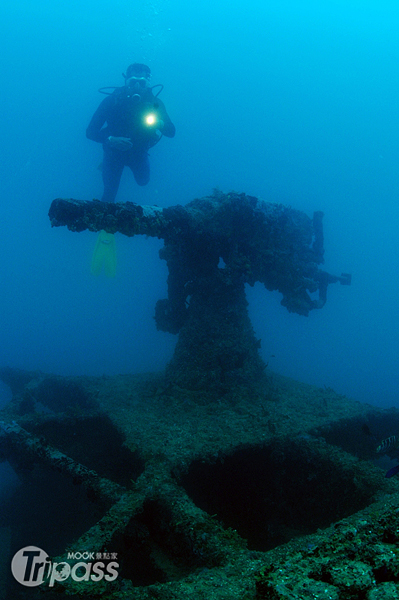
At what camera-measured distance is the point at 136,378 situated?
25.8ft

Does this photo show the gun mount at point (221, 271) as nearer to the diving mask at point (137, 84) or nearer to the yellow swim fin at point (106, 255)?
the yellow swim fin at point (106, 255)

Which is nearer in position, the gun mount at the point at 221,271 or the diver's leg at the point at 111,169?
the gun mount at the point at 221,271

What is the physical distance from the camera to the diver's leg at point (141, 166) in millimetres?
10781

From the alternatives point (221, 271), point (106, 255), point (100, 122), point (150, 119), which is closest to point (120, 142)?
point (150, 119)

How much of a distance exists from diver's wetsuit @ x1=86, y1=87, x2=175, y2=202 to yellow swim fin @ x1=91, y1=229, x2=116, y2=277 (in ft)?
7.11

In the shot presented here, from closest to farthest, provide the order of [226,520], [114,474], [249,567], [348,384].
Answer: [249,567]
[226,520]
[114,474]
[348,384]

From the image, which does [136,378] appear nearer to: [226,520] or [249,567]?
[226,520]

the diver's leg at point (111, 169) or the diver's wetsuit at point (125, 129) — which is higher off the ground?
the diver's wetsuit at point (125, 129)

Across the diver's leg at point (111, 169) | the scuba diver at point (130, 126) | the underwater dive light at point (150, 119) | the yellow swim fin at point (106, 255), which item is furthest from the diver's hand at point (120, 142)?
the yellow swim fin at point (106, 255)

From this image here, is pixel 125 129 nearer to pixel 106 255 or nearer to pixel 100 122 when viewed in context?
pixel 100 122

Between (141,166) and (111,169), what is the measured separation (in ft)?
3.00

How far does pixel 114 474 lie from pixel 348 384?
26.2m

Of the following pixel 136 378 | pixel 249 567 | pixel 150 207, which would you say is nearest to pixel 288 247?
pixel 150 207

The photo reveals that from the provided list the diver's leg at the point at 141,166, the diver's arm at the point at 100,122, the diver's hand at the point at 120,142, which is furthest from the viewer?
the diver's leg at the point at 141,166
